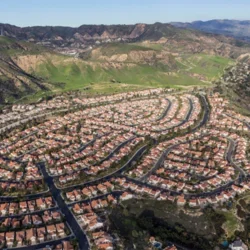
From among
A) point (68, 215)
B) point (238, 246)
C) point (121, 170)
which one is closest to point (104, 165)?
point (121, 170)

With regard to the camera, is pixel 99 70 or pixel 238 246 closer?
pixel 238 246

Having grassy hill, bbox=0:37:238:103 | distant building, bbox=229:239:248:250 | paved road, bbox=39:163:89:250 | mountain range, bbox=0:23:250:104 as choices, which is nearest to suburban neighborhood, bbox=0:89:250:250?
paved road, bbox=39:163:89:250

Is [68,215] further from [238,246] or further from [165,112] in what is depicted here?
[165,112]

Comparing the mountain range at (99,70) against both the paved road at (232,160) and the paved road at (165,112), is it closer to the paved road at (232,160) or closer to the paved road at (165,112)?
the paved road at (165,112)

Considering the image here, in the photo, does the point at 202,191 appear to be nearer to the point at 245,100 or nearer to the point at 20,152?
the point at 20,152

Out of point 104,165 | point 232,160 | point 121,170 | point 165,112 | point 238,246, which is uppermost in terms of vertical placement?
point 104,165

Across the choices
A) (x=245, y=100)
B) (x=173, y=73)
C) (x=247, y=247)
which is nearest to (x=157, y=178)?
(x=247, y=247)

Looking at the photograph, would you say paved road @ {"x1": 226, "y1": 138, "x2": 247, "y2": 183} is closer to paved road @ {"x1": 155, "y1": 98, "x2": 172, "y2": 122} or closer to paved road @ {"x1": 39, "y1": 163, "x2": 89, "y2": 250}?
paved road @ {"x1": 155, "y1": 98, "x2": 172, "y2": 122}

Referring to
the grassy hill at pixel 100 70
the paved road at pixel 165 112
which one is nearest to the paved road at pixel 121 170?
the paved road at pixel 165 112

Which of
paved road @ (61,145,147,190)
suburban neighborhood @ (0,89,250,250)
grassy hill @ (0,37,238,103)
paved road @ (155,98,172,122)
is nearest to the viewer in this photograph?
suburban neighborhood @ (0,89,250,250)
